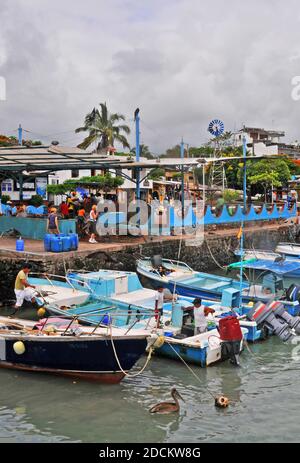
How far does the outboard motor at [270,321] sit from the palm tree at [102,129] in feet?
121

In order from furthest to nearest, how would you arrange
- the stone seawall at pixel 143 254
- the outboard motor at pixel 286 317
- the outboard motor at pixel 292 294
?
the stone seawall at pixel 143 254 < the outboard motor at pixel 292 294 < the outboard motor at pixel 286 317

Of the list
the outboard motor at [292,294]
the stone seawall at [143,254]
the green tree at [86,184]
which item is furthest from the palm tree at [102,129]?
the outboard motor at [292,294]

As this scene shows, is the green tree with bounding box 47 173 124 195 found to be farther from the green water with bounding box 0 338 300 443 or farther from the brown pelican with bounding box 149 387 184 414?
the brown pelican with bounding box 149 387 184 414

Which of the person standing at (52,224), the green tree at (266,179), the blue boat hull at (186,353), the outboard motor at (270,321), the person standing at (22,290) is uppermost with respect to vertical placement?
the green tree at (266,179)

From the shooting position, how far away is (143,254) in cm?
2255

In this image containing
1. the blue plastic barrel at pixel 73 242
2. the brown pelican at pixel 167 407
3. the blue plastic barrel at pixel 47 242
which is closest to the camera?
the brown pelican at pixel 167 407

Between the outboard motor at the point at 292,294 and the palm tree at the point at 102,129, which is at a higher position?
the palm tree at the point at 102,129

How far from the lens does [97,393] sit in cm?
1045

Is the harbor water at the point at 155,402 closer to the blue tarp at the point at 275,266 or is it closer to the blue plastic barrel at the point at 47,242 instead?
the blue tarp at the point at 275,266

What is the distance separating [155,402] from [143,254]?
500 inches

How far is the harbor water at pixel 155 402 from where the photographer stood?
28.7 ft

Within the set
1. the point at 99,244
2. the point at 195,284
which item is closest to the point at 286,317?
the point at 195,284

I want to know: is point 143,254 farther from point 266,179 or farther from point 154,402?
point 266,179

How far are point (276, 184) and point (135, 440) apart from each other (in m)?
42.1
